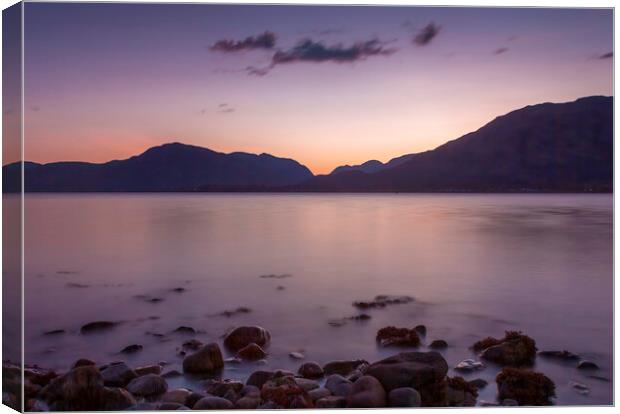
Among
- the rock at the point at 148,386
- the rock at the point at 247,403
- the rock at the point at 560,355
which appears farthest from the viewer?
the rock at the point at 560,355

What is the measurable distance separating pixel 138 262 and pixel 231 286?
318cm

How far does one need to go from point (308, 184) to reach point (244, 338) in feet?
14.5

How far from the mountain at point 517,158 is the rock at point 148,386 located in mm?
5139

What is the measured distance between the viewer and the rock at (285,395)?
15.8ft

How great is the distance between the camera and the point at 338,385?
5004 mm

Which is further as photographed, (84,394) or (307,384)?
(307,384)

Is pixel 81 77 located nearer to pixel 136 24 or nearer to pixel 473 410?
pixel 136 24

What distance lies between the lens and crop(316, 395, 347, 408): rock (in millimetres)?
4773

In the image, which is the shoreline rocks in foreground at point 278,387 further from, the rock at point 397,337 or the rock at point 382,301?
the rock at point 382,301

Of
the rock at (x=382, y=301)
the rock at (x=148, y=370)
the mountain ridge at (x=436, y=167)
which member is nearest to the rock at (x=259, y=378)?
the rock at (x=148, y=370)

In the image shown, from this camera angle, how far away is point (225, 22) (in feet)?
23.6

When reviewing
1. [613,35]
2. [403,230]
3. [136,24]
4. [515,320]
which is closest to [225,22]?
[136,24]

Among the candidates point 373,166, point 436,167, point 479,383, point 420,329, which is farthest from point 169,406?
point 436,167

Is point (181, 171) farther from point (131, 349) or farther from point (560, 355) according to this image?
point (560, 355)
